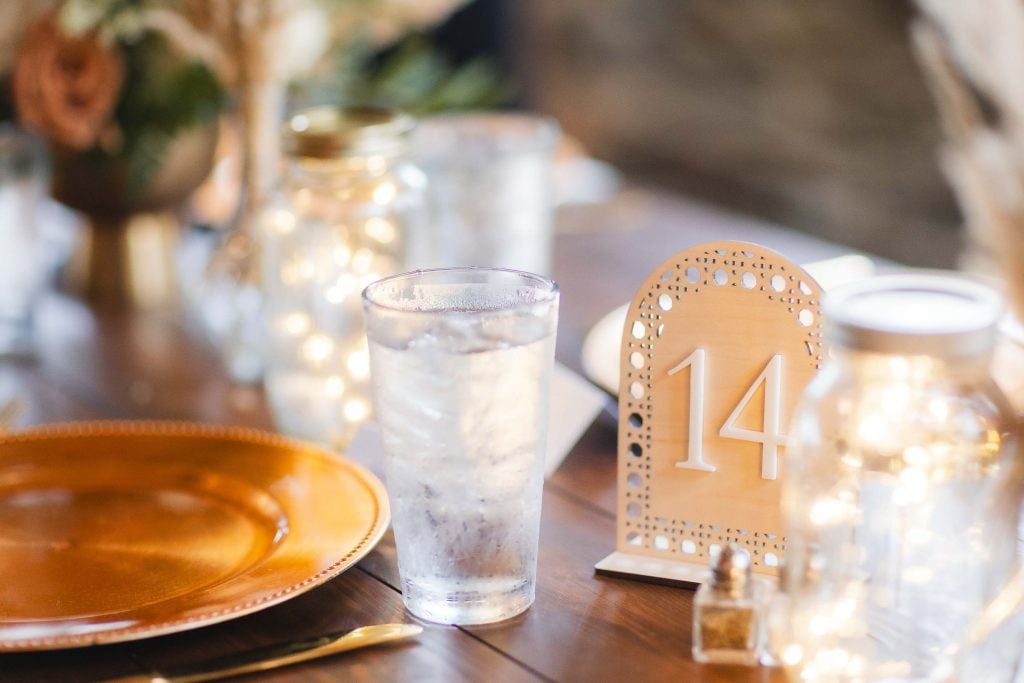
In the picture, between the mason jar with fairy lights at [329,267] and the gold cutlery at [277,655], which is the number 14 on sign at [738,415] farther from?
the mason jar with fairy lights at [329,267]

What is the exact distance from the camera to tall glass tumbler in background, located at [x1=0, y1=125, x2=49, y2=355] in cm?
126

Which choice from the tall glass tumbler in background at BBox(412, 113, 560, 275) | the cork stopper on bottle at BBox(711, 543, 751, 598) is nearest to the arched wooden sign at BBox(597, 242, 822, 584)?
the cork stopper on bottle at BBox(711, 543, 751, 598)

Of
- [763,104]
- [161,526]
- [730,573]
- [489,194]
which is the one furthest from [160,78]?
[763,104]

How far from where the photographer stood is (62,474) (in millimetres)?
924

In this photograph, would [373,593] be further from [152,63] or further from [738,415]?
[152,63]

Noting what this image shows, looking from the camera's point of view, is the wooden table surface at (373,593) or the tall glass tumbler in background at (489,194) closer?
the wooden table surface at (373,593)

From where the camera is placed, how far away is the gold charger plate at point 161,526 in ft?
2.35

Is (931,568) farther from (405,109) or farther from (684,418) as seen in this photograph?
(405,109)

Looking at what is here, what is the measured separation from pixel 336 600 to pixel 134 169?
761 millimetres

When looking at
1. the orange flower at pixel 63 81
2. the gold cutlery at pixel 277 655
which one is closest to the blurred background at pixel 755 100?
the orange flower at pixel 63 81

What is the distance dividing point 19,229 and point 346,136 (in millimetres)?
475

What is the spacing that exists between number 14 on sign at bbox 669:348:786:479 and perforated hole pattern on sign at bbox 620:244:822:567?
0.08 feet

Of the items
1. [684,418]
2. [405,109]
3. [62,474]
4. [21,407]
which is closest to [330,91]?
[405,109]

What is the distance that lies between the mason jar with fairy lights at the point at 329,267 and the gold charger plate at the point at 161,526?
126 millimetres
